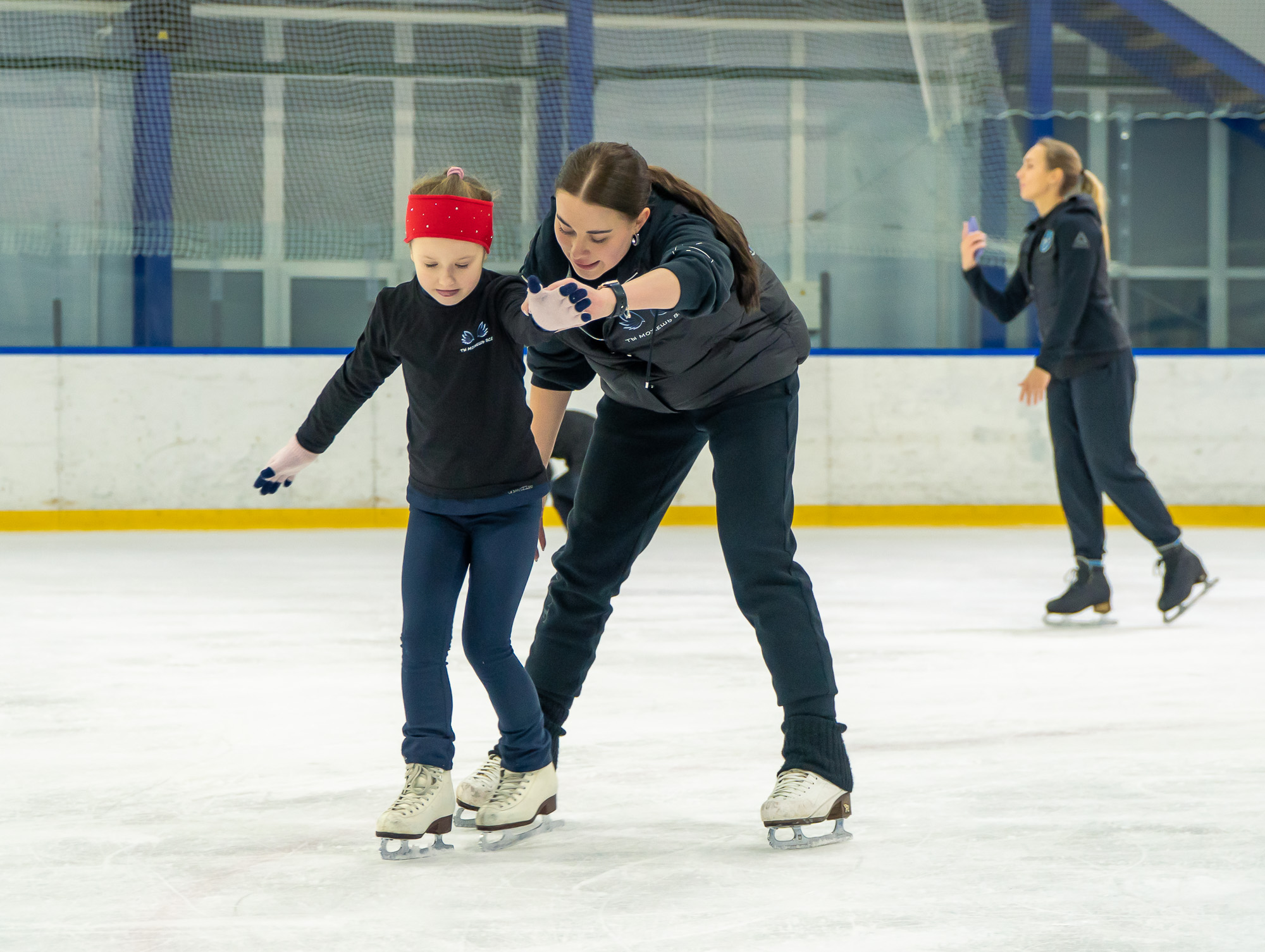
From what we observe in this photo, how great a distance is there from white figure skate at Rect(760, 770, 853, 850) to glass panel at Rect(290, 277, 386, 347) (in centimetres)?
768

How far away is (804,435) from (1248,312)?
351cm

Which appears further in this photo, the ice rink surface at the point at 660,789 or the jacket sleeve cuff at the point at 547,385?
the jacket sleeve cuff at the point at 547,385

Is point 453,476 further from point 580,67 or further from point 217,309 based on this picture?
point 217,309

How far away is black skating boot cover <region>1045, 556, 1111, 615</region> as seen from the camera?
436cm

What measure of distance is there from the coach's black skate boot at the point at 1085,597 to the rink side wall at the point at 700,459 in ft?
12.5

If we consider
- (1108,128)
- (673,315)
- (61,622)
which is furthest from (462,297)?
(1108,128)

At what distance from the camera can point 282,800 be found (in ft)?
7.47

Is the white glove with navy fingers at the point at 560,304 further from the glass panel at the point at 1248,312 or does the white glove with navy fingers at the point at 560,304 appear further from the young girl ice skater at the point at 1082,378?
the glass panel at the point at 1248,312

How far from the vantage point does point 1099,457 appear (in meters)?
4.23

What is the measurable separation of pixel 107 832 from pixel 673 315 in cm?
105

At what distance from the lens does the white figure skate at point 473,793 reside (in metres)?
2.13

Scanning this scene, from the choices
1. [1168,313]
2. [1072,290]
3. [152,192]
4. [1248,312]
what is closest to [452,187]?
[1072,290]

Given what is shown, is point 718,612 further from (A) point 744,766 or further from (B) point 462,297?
(B) point 462,297

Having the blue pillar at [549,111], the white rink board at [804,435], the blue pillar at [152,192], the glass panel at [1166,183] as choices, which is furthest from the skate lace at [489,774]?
the glass panel at [1166,183]
